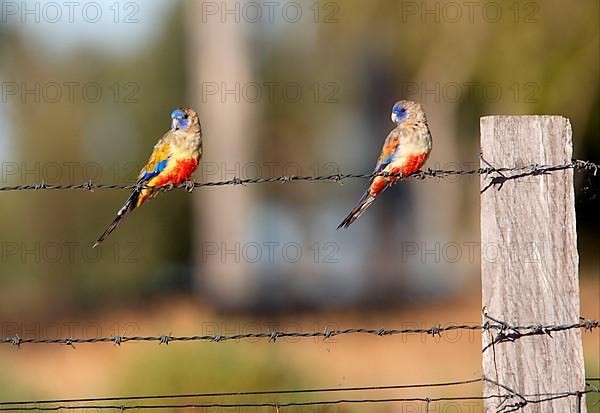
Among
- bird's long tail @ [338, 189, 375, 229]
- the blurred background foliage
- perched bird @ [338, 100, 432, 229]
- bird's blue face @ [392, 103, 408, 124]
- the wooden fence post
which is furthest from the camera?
the blurred background foliage

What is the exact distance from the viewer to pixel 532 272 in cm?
388

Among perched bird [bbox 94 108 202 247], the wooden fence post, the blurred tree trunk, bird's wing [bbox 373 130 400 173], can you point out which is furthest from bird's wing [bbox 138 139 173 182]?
the blurred tree trunk

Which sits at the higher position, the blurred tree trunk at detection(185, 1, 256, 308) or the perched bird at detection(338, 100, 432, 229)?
the blurred tree trunk at detection(185, 1, 256, 308)

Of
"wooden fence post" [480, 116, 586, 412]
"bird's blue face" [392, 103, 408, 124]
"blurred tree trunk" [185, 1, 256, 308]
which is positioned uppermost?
"blurred tree trunk" [185, 1, 256, 308]

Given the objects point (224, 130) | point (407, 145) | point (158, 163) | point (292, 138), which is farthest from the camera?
point (292, 138)

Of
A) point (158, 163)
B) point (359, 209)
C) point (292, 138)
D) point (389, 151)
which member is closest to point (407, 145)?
point (389, 151)

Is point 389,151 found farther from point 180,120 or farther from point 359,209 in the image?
point 180,120

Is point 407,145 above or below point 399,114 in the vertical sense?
below

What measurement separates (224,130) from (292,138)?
7.65 m

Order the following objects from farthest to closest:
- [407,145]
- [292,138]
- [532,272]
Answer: [292,138]
[407,145]
[532,272]

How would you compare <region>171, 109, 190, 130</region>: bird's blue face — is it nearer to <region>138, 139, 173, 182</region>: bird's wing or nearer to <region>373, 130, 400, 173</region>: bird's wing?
<region>138, 139, 173, 182</region>: bird's wing

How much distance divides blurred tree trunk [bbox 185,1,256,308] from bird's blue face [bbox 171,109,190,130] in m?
12.2

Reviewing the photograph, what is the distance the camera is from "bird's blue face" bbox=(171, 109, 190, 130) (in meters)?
6.98

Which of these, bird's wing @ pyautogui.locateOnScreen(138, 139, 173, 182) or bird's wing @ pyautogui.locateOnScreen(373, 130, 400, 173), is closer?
bird's wing @ pyautogui.locateOnScreen(373, 130, 400, 173)
